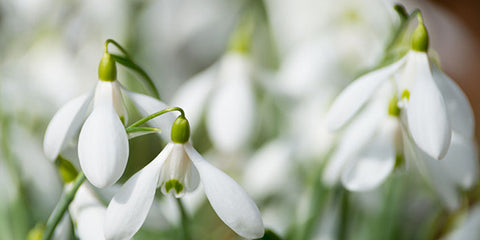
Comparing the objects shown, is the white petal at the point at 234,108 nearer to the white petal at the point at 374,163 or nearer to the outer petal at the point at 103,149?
the white petal at the point at 374,163

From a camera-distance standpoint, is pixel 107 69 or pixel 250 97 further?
pixel 250 97

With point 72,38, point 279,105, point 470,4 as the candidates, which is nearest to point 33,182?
point 72,38

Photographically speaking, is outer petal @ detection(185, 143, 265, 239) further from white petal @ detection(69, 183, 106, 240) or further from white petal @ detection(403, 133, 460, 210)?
white petal @ detection(403, 133, 460, 210)

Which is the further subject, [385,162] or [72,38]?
[72,38]

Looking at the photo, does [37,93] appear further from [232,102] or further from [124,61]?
[124,61]

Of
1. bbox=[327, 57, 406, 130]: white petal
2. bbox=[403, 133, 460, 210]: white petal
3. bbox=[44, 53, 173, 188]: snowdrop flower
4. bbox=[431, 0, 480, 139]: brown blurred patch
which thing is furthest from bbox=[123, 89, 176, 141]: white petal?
bbox=[431, 0, 480, 139]: brown blurred patch

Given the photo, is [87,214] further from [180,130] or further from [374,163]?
[374,163]

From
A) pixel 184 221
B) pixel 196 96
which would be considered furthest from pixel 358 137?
pixel 196 96
